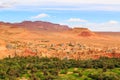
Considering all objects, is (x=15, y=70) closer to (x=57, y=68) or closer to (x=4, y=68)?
(x=4, y=68)

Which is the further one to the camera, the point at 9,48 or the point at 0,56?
the point at 9,48

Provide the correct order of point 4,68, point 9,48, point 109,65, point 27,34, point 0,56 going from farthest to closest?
point 27,34
point 9,48
point 0,56
point 109,65
point 4,68

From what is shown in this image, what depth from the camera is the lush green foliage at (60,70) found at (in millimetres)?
28258

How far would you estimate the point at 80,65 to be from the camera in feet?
111

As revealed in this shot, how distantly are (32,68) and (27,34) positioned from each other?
59940 millimetres

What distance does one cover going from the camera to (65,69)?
31953 mm

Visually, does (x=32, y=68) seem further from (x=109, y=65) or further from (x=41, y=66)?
(x=109, y=65)

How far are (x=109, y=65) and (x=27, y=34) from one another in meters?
59.7

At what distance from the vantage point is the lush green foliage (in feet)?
92.7

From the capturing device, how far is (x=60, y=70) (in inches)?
1248

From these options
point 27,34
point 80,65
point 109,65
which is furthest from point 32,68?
point 27,34

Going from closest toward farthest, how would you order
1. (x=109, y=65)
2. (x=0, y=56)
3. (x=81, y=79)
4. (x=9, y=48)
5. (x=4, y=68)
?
(x=81, y=79), (x=4, y=68), (x=109, y=65), (x=0, y=56), (x=9, y=48)

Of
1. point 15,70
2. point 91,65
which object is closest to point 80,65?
point 91,65

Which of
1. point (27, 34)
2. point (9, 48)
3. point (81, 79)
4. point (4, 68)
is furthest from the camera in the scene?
point (27, 34)
